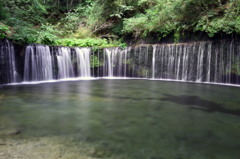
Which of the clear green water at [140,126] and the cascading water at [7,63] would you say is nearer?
the clear green water at [140,126]

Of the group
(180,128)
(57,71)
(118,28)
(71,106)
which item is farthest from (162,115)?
(118,28)

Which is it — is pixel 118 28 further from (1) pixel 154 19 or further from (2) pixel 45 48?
(2) pixel 45 48

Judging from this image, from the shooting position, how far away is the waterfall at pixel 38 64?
10359mm

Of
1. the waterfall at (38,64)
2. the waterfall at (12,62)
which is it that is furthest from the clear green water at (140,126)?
the waterfall at (38,64)

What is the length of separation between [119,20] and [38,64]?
28.7 feet

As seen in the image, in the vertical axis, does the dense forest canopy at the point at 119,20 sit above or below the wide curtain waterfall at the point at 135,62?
above

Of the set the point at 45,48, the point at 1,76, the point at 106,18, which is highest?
the point at 106,18

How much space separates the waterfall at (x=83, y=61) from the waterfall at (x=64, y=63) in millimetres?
672

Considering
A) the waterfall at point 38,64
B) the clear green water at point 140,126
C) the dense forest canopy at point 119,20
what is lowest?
the clear green water at point 140,126

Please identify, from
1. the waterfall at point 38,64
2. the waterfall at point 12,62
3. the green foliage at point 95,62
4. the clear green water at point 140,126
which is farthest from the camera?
the green foliage at point 95,62

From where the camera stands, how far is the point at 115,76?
13922mm

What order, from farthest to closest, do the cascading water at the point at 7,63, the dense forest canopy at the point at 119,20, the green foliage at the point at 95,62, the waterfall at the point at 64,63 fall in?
the green foliage at the point at 95,62 → the waterfall at the point at 64,63 → the dense forest canopy at the point at 119,20 → the cascading water at the point at 7,63

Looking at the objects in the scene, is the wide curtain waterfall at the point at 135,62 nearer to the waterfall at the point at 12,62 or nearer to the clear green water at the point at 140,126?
the waterfall at the point at 12,62

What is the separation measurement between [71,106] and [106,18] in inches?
→ 514
